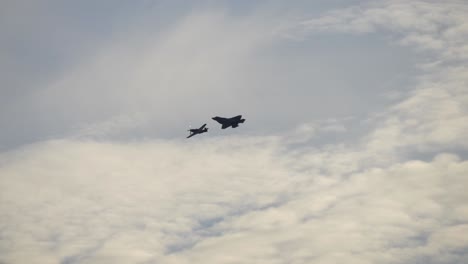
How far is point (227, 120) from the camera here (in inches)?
5965

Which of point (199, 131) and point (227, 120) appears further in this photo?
point (199, 131)

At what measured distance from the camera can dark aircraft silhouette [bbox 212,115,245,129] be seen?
151m

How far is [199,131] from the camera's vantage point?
533 feet

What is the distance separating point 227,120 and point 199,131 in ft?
46.1

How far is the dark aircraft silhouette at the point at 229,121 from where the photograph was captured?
496ft

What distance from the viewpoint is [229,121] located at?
151500 mm
